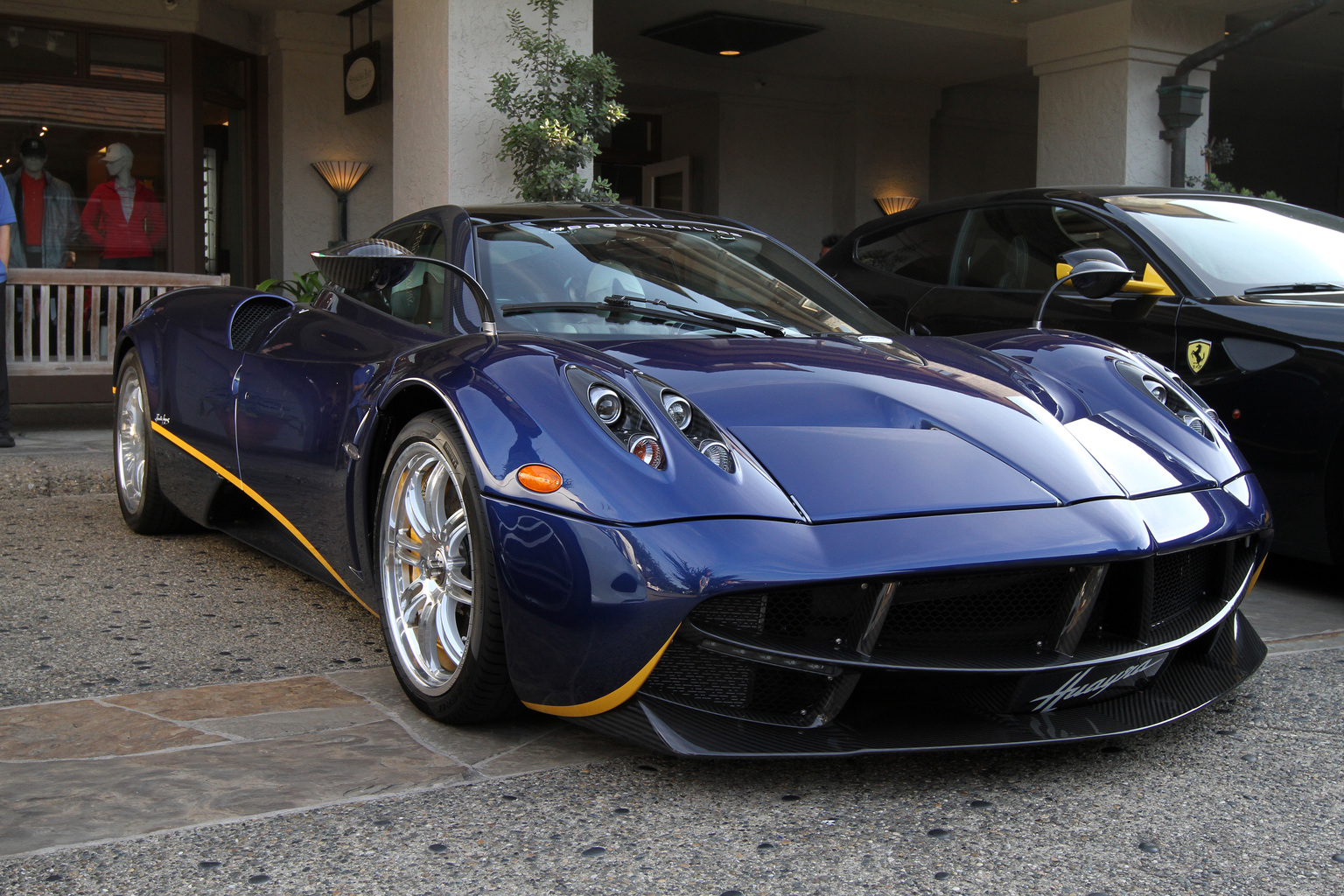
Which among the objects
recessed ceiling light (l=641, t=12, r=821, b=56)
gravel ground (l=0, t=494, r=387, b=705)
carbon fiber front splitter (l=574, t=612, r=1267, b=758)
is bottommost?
gravel ground (l=0, t=494, r=387, b=705)

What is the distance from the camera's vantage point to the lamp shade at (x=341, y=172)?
1059 centimetres

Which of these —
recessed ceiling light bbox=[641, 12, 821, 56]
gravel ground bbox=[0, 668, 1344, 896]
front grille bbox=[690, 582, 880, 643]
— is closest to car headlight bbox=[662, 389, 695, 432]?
front grille bbox=[690, 582, 880, 643]

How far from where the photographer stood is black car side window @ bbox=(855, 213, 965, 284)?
16.9 feet

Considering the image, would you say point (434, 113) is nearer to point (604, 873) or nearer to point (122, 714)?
point (122, 714)

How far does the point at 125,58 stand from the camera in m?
9.69

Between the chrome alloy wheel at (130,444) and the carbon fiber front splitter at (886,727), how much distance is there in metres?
2.82

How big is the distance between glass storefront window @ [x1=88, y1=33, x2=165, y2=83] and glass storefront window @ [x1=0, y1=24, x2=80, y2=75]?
0.42ft

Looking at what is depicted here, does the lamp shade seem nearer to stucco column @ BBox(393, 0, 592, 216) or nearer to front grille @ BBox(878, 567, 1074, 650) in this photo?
stucco column @ BBox(393, 0, 592, 216)

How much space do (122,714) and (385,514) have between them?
66 cm

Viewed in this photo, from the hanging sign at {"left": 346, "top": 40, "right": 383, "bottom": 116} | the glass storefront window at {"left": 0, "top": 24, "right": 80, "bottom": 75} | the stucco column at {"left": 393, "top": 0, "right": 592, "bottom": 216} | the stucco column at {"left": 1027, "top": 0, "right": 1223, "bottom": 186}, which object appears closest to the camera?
the stucco column at {"left": 393, "top": 0, "right": 592, "bottom": 216}

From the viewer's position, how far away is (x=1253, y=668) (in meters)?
2.52

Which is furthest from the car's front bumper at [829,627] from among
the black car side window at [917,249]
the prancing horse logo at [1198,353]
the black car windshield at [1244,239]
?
the black car side window at [917,249]

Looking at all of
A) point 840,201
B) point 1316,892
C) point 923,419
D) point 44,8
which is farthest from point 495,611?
point 840,201

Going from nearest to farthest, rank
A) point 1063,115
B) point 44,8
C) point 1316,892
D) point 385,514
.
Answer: point 1316,892, point 385,514, point 44,8, point 1063,115
